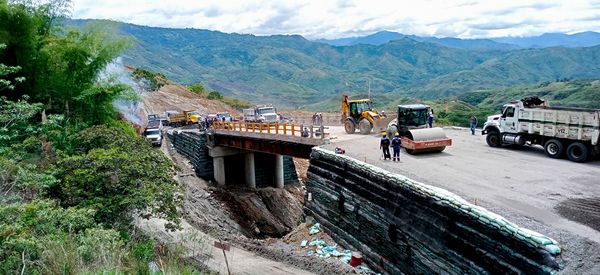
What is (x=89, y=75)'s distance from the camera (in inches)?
935

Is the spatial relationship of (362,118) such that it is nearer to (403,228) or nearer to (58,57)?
(403,228)

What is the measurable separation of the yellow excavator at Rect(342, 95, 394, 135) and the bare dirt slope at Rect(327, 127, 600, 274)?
12.1 ft

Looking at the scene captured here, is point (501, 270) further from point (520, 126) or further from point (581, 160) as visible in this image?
point (520, 126)

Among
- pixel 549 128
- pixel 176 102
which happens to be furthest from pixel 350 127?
pixel 176 102

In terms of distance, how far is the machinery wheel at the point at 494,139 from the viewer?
21.2 m

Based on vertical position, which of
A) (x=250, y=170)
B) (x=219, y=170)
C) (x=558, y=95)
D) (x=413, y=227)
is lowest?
Answer: (x=250, y=170)

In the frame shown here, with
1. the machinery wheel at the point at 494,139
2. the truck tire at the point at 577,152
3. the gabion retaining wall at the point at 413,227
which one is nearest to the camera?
the gabion retaining wall at the point at 413,227

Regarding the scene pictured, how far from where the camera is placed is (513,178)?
50.8 ft

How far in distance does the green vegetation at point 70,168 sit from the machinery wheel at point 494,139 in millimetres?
14238

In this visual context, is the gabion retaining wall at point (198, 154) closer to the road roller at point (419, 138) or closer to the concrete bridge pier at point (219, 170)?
the concrete bridge pier at point (219, 170)

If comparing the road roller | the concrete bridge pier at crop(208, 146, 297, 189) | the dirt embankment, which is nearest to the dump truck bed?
the road roller

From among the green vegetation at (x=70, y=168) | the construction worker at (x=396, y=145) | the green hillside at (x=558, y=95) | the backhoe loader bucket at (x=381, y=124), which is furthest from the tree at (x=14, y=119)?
the green hillside at (x=558, y=95)

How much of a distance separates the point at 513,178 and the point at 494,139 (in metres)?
6.35

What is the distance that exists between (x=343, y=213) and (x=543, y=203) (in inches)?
281
